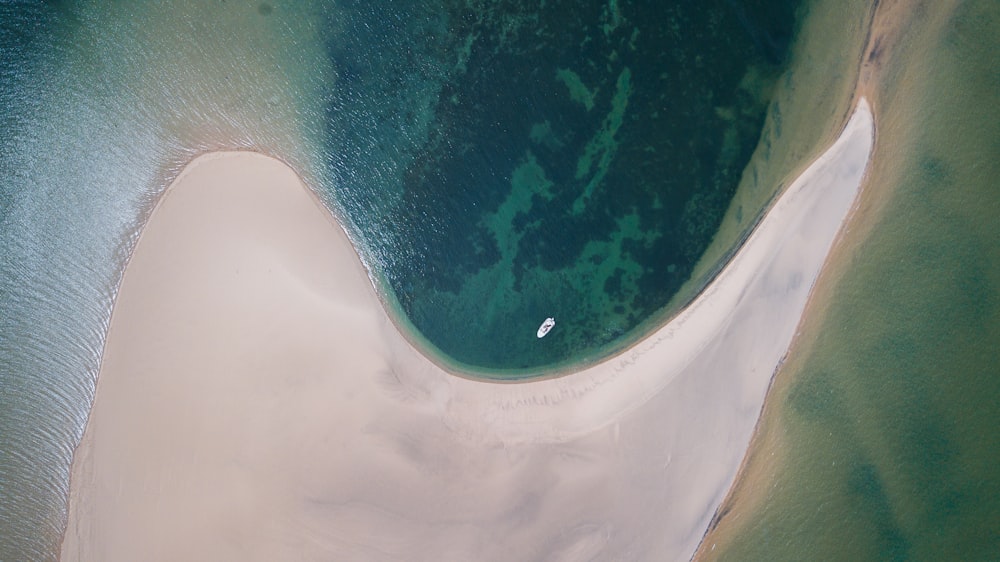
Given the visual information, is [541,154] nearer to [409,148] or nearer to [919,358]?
[409,148]

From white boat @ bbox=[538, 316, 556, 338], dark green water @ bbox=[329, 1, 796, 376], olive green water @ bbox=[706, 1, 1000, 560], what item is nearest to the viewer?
olive green water @ bbox=[706, 1, 1000, 560]

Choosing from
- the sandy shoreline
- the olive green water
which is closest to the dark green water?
the sandy shoreline

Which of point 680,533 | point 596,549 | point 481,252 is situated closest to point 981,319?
point 680,533

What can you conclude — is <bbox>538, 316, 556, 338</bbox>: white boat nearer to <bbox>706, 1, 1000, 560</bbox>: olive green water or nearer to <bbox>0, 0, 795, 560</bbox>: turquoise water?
<bbox>0, 0, 795, 560</bbox>: turquoise water

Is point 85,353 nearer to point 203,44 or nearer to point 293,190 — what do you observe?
point 293,190

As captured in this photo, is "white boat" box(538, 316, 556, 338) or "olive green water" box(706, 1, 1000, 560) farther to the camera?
"white boat" box(538, 316, 556, 338)

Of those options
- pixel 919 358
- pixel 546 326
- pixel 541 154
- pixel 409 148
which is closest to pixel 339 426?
pixel 546 326
